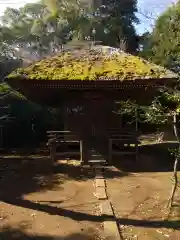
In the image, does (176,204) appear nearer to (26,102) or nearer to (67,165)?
(67,165)

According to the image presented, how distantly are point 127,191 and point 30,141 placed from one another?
1131 cm

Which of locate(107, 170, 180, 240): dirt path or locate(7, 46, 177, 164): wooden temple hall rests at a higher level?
locate(7, 46, 177, 164): wooden temple hall

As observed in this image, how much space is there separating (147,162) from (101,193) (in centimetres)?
443

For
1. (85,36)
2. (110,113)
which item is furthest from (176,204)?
(85,36)

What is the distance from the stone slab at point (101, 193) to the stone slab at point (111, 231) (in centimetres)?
168

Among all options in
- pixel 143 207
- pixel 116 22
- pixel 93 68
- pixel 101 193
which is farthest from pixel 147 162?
pixel 116 22

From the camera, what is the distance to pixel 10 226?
6.72 meters

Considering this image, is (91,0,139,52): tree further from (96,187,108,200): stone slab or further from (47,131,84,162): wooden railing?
(96,187,108,200): stone slab

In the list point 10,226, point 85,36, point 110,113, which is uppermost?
point 85,36

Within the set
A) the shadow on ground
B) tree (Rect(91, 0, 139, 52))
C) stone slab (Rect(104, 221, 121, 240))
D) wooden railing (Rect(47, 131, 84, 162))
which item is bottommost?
stone slab (Rect(104, 221, 121, 240))

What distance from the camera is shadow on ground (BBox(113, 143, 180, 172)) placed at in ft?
39.6

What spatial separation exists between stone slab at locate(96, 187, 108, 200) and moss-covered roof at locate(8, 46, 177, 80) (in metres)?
4.43

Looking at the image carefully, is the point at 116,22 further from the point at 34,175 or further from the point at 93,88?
the point at 34,175

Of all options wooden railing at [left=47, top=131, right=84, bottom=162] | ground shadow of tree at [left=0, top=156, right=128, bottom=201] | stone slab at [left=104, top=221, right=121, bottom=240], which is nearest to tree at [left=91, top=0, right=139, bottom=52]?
wooden railing at [left=47, top=131, right=84, bottom=162]
